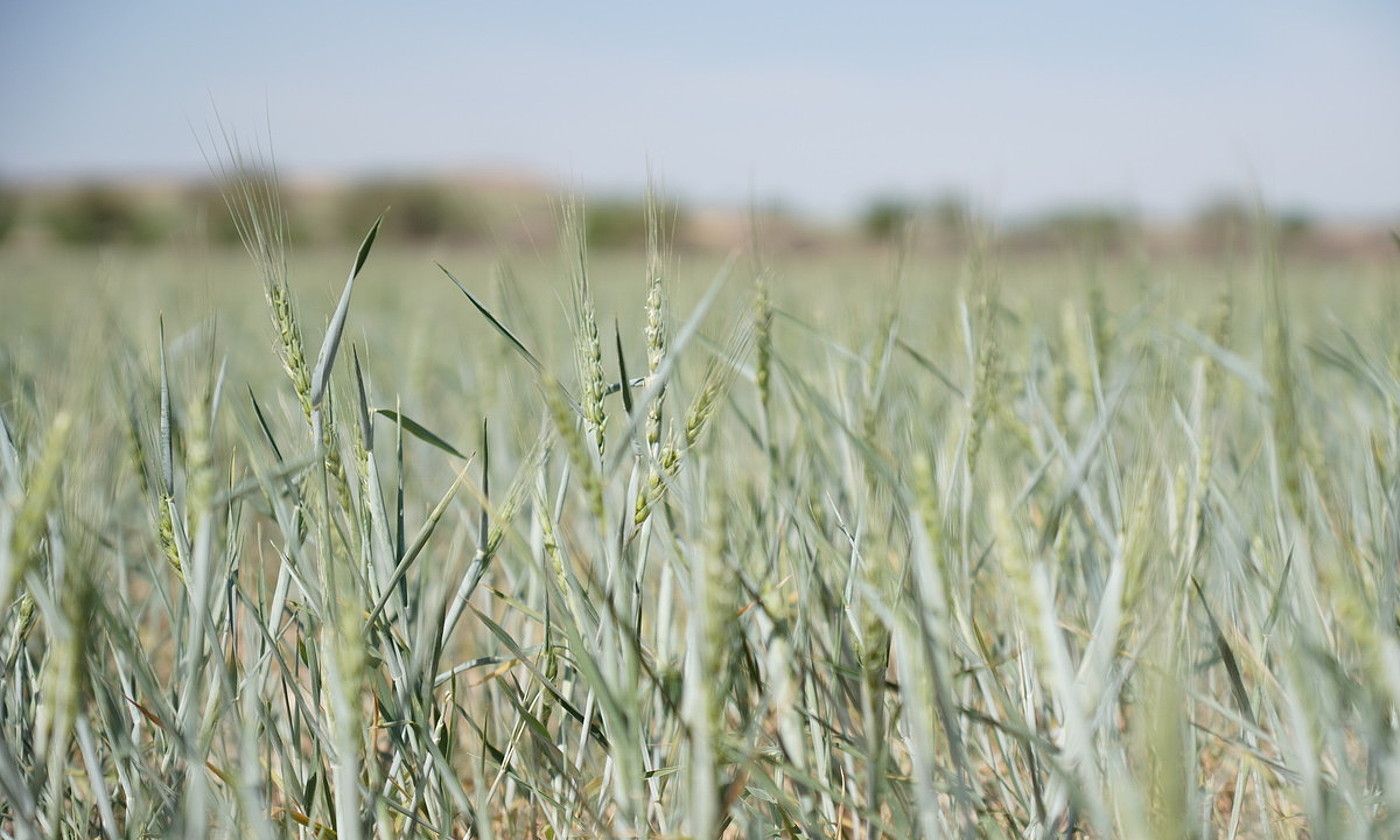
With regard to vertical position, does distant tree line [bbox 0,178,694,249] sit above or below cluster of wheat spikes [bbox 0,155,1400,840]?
above

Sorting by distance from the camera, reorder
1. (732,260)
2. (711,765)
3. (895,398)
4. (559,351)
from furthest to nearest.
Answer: (895,398)
(559,351)
(732,260)
(711,765)

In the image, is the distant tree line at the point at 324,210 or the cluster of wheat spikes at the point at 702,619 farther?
the distant tree line at the point at 324,210

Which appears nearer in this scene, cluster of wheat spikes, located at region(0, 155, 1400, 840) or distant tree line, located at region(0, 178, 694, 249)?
cluster of wheat spikes, located at region(0, 155, 1400, 840)

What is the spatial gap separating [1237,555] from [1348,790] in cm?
29

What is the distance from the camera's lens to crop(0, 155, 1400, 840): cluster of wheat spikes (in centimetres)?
59

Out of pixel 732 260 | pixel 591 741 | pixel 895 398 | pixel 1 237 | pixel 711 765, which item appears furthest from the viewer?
pixel 1 237

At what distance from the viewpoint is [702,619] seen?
573mm

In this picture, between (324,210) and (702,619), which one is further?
(324,210)

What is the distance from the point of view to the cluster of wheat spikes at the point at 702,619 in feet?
1.92

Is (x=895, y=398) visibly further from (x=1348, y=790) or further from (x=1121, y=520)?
(x=1348, y=790)

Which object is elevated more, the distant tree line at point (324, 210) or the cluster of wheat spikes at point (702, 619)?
the distant tree line at point (324, 210)

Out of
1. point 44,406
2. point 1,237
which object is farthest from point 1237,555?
point 1,237

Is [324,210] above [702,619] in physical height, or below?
above

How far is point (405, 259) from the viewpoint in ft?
38.1
